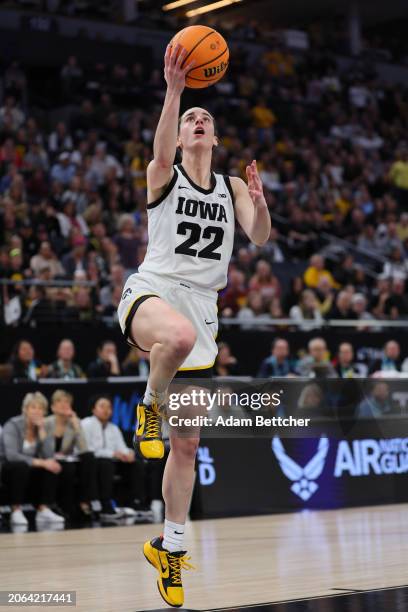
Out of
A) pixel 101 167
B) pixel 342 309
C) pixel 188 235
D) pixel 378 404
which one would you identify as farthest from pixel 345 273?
pixel 188 235

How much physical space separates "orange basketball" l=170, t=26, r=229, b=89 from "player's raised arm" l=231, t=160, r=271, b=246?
0.64m

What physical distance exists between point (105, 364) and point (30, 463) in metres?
2.27

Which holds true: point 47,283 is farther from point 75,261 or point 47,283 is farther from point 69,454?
point 69,454

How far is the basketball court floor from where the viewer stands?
6668 mm

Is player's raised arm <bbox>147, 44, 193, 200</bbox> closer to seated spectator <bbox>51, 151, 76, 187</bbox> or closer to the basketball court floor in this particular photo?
the basketball court floor

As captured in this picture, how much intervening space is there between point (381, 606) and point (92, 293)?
10.4 meters

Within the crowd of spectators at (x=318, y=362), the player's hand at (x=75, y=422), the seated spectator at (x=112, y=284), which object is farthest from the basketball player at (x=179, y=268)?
the seated spectator at (x=112, y=284)

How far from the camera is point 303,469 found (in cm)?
1402

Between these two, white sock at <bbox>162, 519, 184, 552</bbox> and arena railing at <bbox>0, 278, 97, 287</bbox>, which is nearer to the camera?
white sock at <bbox>162, 519, 184, 552</bbox>

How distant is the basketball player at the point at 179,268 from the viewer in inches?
251

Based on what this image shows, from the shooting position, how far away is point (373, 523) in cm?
1209

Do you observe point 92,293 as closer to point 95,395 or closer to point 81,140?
point 95,395

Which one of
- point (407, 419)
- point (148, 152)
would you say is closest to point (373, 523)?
point (407, 419)

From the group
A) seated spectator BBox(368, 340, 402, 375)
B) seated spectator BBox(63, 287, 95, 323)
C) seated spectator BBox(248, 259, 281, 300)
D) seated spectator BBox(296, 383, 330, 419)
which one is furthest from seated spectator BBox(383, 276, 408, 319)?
seated spectator BBox(296, 383, 330, 419)
